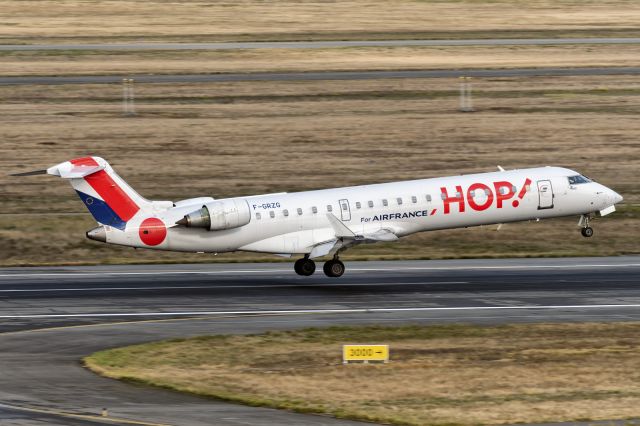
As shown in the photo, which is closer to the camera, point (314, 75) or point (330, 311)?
point (330, 311)

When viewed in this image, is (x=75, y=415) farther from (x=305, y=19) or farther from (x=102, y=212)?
(x=305, y=19)

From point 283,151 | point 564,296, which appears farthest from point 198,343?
point 283,151

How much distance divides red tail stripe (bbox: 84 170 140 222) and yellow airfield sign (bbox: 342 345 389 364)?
15.1 m

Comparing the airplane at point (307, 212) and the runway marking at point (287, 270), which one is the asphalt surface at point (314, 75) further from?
the airplane at point (307, 212)

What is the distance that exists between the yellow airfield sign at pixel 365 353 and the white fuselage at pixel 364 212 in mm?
14578

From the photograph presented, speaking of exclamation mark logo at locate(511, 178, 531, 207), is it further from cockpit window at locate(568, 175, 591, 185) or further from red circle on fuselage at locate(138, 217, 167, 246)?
red circle on fuselage at locate(138, 217, 167, 246)

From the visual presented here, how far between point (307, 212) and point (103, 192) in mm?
7439

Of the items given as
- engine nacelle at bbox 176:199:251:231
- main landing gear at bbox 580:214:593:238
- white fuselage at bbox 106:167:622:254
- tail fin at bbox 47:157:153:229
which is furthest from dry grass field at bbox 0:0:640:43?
tail fin at bbox 47:157:153:229

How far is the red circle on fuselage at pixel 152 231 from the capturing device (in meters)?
46.8

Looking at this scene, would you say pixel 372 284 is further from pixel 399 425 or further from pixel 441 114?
pixel 441 114

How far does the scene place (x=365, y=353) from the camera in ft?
111

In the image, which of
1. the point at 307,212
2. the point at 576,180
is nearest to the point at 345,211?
the point at 307,212

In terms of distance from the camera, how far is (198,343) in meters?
37.2

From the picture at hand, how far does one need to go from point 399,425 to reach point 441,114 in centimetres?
5402
